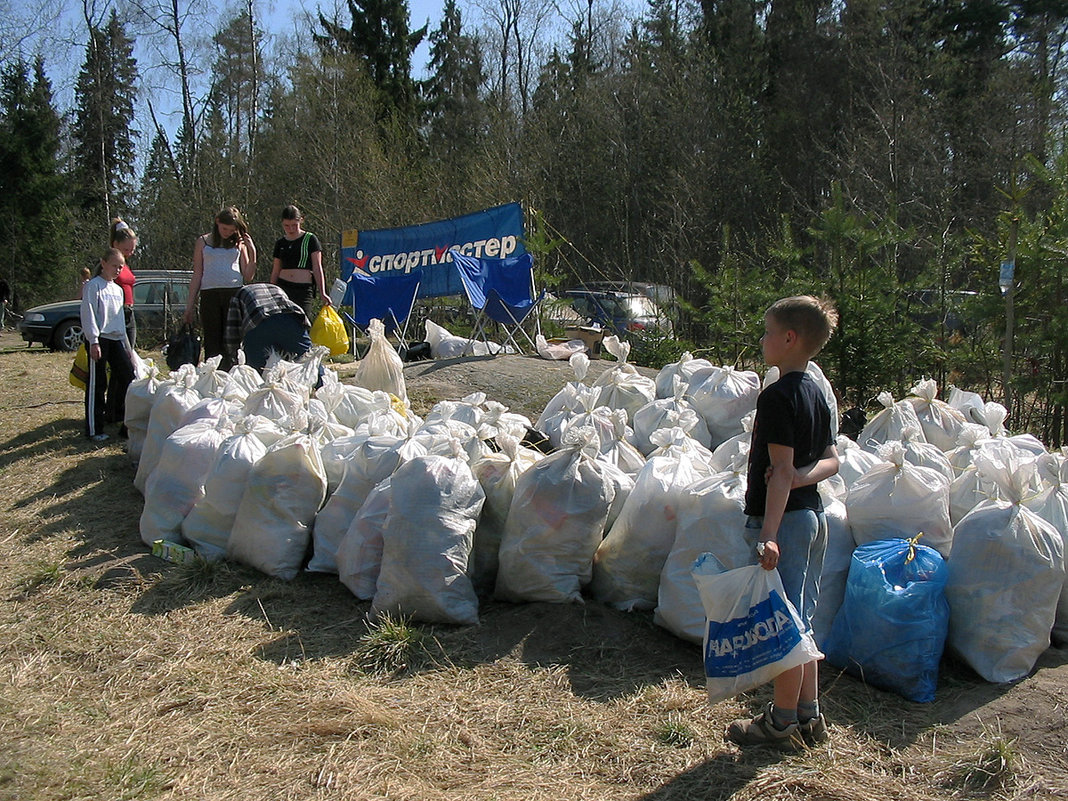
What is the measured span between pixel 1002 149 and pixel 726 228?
12.1m

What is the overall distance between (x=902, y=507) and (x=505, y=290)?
552cm

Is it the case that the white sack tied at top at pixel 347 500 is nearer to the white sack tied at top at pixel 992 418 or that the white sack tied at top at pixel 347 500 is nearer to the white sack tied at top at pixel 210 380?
the white sack tied at top at pixel 210 380

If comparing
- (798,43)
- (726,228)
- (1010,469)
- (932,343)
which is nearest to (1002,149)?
(798,43)

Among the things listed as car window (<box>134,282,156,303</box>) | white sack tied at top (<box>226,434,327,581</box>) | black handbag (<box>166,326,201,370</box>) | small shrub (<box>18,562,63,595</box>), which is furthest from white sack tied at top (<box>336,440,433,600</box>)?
car window (<box>134,282,156,303</box>)

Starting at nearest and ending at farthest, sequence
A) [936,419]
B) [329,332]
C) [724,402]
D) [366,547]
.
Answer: [366,547], [936,419], [724,402], [329,332]

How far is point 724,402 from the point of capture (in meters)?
4.94

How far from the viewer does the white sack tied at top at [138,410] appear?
Answer: 5141 millimetres

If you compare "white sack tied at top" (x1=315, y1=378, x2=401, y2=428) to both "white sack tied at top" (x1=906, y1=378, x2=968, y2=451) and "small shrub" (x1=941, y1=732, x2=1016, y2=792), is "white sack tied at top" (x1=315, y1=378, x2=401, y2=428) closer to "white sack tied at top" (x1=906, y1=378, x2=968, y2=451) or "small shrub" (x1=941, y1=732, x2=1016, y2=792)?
"white sack tied at top" (x1=906, y1=378, x2=968, y2=451)

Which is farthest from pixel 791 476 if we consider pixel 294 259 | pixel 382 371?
pixel 294 259

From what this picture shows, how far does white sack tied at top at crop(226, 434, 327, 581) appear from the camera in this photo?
357cm

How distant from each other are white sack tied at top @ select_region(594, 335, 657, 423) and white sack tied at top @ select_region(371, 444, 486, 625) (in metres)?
2.03

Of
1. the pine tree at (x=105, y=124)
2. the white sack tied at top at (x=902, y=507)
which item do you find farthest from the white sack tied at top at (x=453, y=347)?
the pine tree at (x=105, y=124)

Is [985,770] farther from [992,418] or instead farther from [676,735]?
[992,418]

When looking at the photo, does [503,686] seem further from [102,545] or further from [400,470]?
[102,545]
